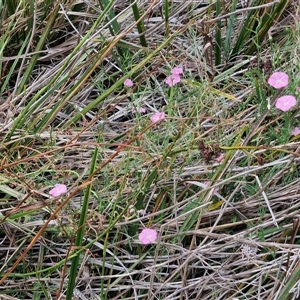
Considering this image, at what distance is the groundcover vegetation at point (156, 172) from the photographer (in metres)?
1.03

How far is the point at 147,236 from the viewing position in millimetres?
1054

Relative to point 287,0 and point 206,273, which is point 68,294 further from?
point 287,0

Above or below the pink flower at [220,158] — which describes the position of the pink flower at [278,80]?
above

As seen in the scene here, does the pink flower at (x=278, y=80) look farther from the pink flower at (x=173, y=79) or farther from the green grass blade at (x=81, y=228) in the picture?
the green grass blade at (x=81, y=228)

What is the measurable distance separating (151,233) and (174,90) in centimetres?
38

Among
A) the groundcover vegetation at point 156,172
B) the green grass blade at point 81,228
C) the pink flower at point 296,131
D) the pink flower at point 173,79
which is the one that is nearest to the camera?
the green grass blade at point 81,228

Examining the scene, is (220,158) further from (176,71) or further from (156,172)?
(176,71)

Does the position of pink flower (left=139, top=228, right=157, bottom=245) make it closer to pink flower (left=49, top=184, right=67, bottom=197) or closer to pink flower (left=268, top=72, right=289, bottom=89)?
pink flower (left=49, top=184, right=67, bottom=197)

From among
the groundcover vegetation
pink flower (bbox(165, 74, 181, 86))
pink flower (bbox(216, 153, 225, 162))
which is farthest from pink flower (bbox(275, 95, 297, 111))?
pink flower (bbox(165, 74, 181, 86))

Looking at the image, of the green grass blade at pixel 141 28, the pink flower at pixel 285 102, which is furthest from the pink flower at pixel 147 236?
the green grass blade at pixel 141 28

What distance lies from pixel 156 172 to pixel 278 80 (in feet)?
1.01

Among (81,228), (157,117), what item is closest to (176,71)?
(157,117)

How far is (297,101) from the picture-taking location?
1153 mm

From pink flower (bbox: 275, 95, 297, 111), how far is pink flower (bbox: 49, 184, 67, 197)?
447mm
